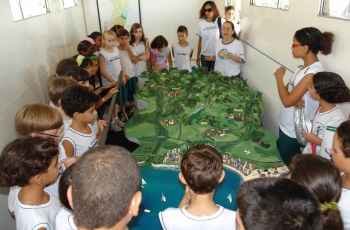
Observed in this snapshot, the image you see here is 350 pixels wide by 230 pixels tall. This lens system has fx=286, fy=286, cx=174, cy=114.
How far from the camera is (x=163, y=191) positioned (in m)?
2.31


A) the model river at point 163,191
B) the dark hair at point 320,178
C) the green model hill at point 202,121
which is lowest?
the model river at point 163,191

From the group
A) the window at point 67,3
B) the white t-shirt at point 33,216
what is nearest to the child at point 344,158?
the white t-shirt at point 33,216

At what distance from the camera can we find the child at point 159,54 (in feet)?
17.9

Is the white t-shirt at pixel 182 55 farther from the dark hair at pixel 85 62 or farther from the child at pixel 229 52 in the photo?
the dark hair at pixel 85 62

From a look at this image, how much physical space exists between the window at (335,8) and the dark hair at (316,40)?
0.21 m

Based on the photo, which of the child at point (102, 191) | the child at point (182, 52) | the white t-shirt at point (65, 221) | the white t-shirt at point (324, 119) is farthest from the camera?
the child at point (182, 52)

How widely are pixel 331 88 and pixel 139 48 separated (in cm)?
368

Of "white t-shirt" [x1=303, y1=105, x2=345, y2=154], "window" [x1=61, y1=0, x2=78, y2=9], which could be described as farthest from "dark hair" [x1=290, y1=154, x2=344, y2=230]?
"window" [x1=61, y1=0, x2=78, y2=9]

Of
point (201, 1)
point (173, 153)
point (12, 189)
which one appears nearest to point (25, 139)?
point (12, 189)

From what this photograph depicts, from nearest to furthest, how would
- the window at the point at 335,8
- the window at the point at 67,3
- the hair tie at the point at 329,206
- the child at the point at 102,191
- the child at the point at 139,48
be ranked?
the child at the point at 102,191 < the hair tie at the point at 329,206 < the window at the point at 335,8 < the child at the point at 139,48 < the window at the point at 67,3

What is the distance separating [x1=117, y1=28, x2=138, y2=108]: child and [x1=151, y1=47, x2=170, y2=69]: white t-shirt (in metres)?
0.64

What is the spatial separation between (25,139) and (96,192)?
2.63ft

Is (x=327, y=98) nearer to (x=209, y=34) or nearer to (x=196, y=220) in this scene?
(x=196, y=220)

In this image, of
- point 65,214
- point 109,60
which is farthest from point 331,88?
point 109,60
